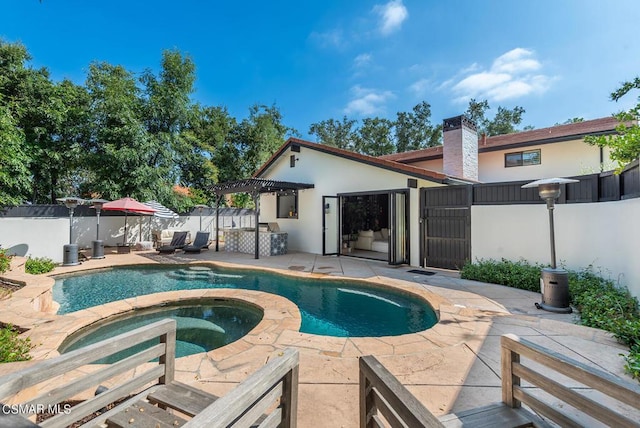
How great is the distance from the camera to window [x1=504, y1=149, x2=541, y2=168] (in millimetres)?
11406

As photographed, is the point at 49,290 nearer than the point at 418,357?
No

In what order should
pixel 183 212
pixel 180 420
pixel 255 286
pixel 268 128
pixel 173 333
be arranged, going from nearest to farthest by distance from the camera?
pixel 180 420 → pixel 173 333 → pixel 255 286 → pixel 183 212 → pixel 268 128

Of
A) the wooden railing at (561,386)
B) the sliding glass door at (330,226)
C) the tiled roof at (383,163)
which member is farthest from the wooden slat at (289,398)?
the sliding glass door at (330,226)

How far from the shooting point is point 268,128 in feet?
65.9

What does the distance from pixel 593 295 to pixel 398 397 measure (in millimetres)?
5454

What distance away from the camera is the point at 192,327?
16.6 ft

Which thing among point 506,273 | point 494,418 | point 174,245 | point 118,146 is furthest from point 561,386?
point 118,146

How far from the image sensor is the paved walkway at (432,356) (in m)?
2.51

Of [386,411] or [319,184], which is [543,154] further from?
[386,411]

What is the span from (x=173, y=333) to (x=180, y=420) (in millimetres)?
649

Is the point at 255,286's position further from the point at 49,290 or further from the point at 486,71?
the point at 486,71

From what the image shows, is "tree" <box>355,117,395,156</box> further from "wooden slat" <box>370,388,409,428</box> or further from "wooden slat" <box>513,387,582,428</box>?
"wooden slat" <box>370,388,409,428</box>

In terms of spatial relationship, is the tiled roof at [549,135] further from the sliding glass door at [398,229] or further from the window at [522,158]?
the sliding glass door at [398,229]

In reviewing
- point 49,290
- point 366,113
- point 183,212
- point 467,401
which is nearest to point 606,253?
point 467,401
